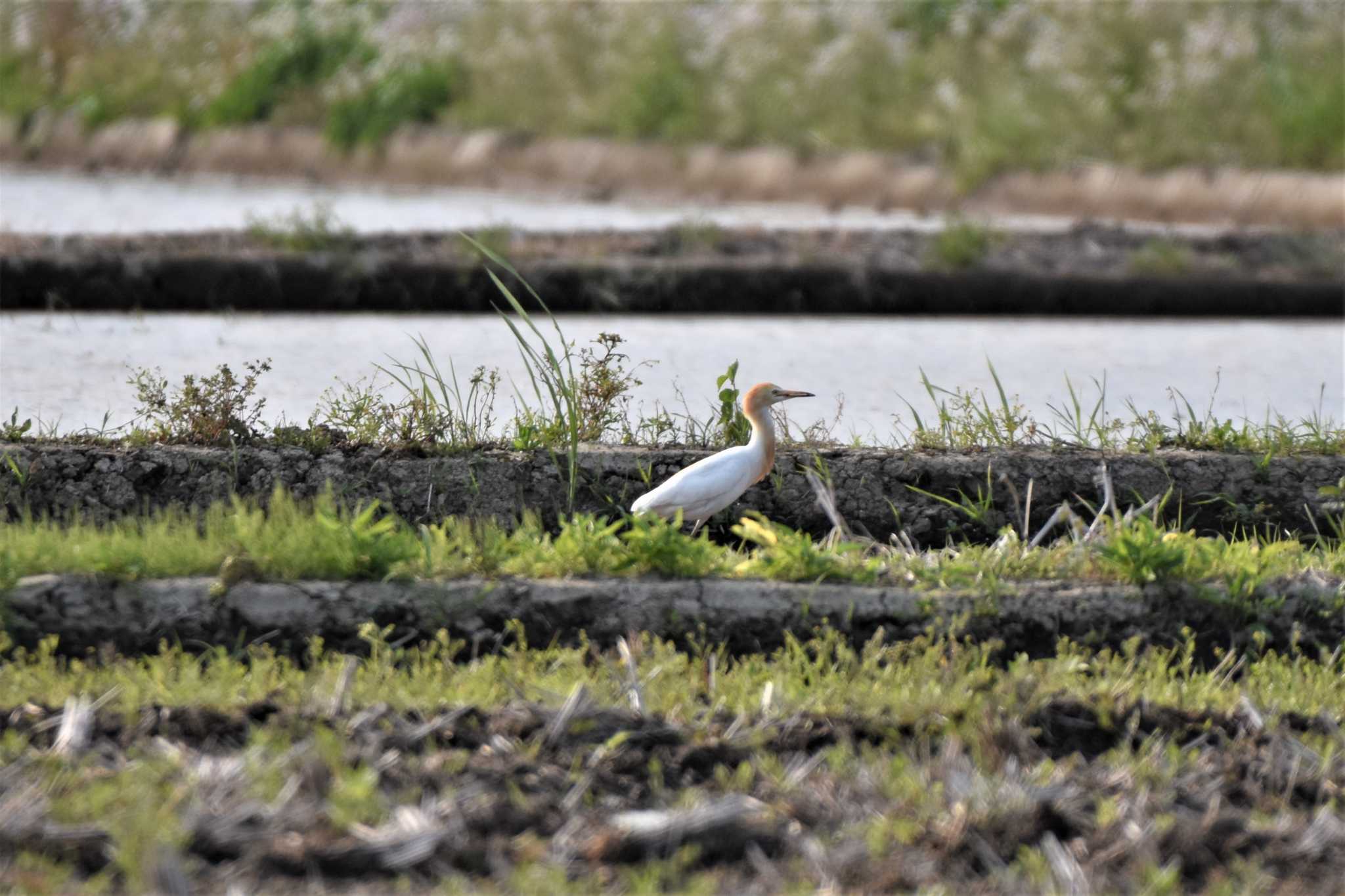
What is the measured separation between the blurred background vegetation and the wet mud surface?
9.67 metres

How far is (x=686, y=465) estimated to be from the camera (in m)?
4.52

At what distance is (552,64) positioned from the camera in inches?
596

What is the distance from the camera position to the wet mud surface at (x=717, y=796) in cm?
234

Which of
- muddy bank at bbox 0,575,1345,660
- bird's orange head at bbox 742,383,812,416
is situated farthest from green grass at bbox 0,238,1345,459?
muddy bank at bbox 0,575,1345,660

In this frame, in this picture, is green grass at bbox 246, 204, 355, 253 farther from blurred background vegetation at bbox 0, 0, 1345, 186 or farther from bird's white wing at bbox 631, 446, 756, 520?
Result: blurred background vegetation at bbox 0, 0, 1345, 186

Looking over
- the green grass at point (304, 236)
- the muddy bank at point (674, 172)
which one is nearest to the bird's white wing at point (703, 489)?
the green grass at point (304, 236)

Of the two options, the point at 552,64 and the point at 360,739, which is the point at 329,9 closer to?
the point at 552,64

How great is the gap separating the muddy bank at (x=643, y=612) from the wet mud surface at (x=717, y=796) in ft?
1.56

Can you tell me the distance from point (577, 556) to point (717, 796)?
100cm

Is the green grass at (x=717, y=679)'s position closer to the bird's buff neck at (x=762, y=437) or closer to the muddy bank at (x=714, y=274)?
the bird's buff neck at (x=762, y=437)

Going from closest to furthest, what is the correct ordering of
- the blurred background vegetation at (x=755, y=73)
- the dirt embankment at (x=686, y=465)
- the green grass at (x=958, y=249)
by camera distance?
the dirt embankment at (x=686, y=465) → the green grass at (x=958, y=249) → the blurred background vegetation at (x=755, y=73)

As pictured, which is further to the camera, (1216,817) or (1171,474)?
(1171,474)

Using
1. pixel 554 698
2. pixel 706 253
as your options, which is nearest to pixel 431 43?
pixel 706 253

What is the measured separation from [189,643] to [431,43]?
44.2 ft
